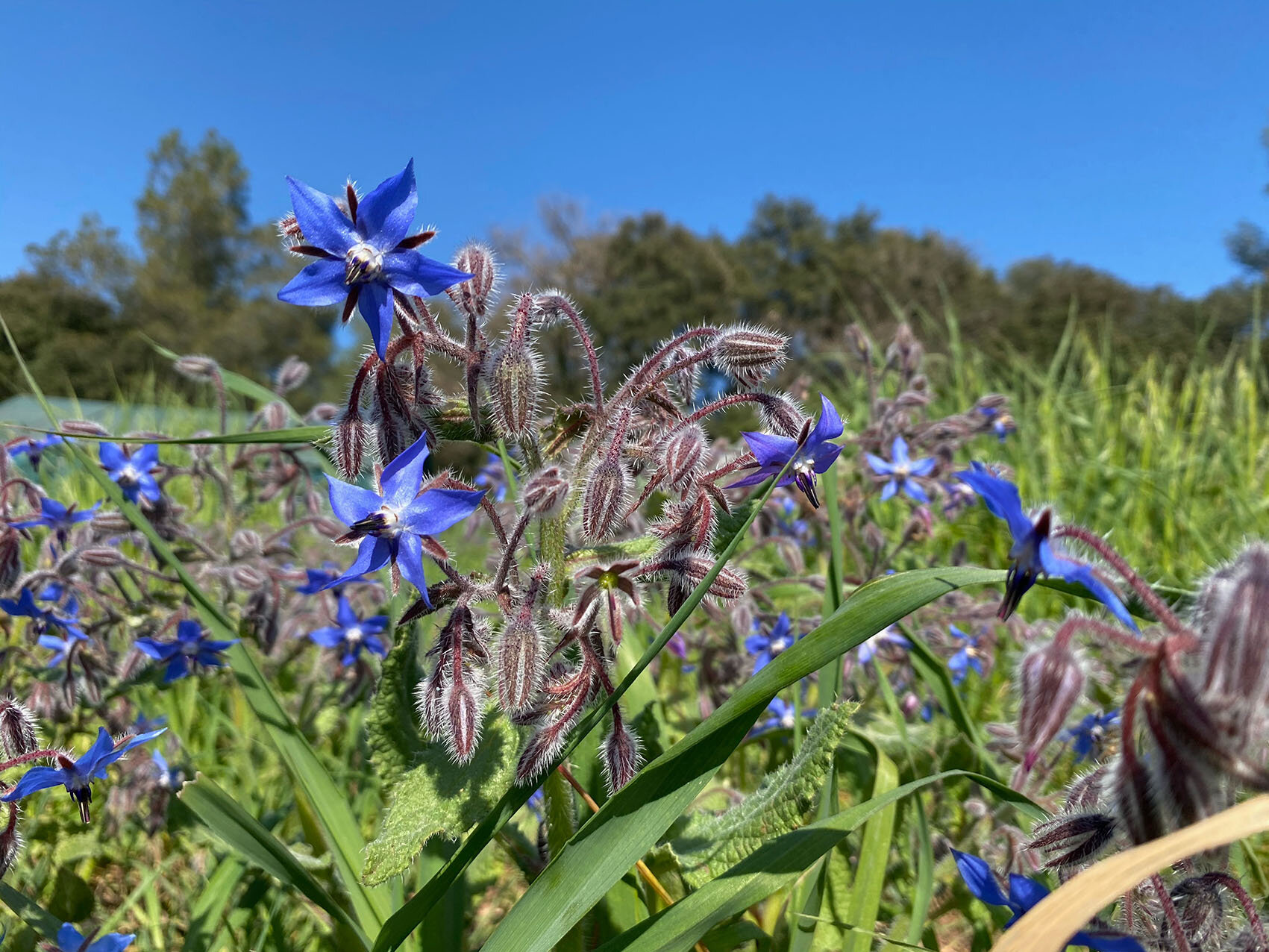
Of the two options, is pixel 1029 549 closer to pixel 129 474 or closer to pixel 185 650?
pixel 185 650

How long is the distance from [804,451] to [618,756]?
1.44 ft

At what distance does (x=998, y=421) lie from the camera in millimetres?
2818

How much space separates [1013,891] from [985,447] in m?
3.65

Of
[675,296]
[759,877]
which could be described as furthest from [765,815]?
[675,296]

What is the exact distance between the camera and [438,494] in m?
0.89

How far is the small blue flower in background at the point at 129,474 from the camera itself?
1.87 meters

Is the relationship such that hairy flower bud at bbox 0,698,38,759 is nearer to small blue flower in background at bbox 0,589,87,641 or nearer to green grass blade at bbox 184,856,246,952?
green grass blade at bbox 184,856,246,952

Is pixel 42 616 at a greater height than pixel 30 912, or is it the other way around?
pixel 42 616

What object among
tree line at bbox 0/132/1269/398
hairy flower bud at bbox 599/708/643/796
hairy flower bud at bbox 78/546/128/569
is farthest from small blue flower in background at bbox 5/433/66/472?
tree line at bbox 0/132/1269/398

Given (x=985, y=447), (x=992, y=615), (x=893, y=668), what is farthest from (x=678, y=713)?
(x=985, y=447)

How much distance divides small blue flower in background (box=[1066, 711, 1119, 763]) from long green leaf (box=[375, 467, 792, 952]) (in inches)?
35.3

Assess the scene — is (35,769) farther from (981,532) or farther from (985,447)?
(985,447)

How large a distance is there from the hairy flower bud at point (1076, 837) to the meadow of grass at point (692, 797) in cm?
12

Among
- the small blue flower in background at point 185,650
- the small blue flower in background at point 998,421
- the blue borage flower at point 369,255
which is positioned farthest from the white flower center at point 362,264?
the small blue flower in background at point 998,421
